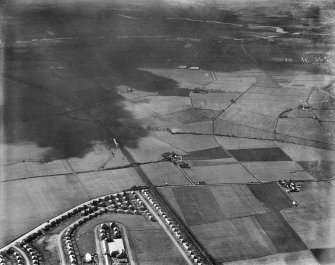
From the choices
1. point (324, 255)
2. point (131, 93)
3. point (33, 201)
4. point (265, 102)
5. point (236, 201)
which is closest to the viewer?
point (324, 255)

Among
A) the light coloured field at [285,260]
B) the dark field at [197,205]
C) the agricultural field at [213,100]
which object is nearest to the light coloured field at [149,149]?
the dark field at [197,205]

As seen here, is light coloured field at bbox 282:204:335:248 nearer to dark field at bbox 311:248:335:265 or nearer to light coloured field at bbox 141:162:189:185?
dark field at bbox 311:248:335:265

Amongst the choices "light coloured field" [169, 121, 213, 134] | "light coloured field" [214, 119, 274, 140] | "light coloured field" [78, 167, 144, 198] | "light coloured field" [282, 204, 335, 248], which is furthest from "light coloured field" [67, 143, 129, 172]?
"light coloured field" [282, 204, 335, 248]

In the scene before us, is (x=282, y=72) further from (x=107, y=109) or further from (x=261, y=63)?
(x=107, y=109)

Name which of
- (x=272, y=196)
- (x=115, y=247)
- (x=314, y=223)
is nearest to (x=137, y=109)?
(x=272, y=196)

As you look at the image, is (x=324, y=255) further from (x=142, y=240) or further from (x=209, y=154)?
(x=209, y=154)

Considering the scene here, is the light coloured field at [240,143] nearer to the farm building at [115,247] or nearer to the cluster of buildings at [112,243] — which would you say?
the cluster of buildings at [112,243]
